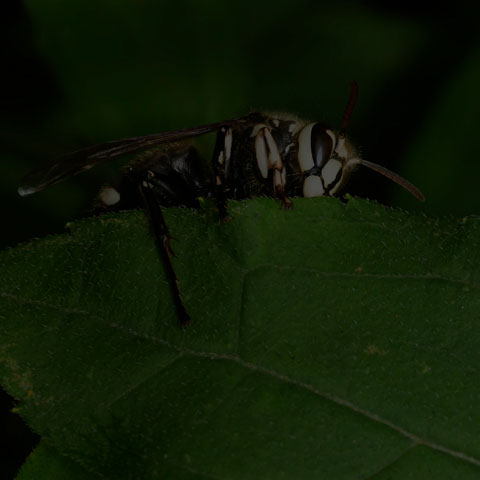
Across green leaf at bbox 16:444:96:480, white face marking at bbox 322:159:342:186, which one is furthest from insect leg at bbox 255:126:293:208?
green leaf at bbox 16:444:96:480

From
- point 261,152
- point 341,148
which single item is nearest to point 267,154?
point 261,152

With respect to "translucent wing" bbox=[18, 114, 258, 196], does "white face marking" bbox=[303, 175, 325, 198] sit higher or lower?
lower

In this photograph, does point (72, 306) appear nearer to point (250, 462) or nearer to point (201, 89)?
point (250, 462)

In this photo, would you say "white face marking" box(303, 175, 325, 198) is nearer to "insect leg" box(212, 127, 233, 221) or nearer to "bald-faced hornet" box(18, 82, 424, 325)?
"bald-faced hornet" box(18, 82, 424, 325)

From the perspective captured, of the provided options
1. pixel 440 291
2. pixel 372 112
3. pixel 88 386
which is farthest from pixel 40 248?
pixel 372 112

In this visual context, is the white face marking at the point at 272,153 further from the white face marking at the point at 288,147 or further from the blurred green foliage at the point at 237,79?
the blurred green foliage at the point at 237,79

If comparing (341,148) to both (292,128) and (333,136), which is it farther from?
(292,128)
